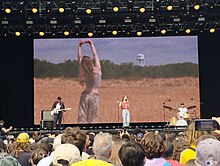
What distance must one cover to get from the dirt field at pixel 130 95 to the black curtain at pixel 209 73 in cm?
40

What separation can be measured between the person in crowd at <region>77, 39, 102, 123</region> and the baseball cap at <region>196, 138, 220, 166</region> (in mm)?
18879

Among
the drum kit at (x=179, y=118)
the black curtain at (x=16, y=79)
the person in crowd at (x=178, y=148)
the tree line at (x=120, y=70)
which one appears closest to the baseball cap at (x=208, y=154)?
the person in crowd at (x=178, y=148)

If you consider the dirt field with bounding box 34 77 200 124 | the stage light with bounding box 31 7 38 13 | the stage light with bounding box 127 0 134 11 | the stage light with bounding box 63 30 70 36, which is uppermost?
the stage light with bounding box 127 0 134 11

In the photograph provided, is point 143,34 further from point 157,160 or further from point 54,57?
point 157,160

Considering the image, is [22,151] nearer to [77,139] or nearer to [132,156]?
[77,139]

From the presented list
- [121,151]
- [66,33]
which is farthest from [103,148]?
[66,33]

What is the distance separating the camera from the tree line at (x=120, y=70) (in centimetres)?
2216

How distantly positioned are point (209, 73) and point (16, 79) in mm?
8622

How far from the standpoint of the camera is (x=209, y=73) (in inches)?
870

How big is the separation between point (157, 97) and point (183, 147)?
17130 mm

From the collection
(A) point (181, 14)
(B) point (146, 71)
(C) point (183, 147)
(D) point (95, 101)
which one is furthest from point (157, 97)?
(C) point (183, 147)

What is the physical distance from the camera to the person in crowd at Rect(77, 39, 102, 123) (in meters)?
21.8

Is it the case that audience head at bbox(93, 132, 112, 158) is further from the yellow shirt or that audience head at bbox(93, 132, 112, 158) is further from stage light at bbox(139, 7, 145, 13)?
stage light at bbox(139, 7, 145, 13)

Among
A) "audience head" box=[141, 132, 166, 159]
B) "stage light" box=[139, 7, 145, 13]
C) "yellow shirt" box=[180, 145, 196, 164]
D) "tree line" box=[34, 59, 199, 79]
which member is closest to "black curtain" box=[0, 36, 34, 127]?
"tree line" box=[34, 59, 199, 79]
